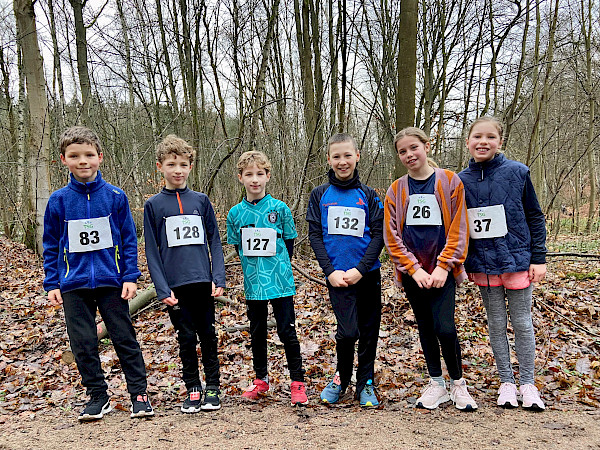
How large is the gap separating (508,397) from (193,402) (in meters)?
2.29

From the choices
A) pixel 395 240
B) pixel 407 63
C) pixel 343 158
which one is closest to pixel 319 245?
pixel 395 240

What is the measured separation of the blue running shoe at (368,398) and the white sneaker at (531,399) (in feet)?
3.39

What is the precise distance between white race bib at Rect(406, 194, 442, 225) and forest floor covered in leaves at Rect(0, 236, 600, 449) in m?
1.37

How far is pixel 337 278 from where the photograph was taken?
310 cm

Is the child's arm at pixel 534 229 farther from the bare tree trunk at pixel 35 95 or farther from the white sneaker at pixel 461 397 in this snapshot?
the bare tree trunk at pixel 35 95

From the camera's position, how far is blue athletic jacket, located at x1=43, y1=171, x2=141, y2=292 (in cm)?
302

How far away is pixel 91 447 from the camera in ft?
8.66

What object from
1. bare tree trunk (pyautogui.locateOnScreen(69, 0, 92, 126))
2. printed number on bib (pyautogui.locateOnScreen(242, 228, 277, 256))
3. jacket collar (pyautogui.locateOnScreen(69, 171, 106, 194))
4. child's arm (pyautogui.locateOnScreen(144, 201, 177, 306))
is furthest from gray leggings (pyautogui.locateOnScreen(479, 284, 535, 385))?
bare tree trunk (pyautogui.locateOnScreen(69, 0, 92, 126))

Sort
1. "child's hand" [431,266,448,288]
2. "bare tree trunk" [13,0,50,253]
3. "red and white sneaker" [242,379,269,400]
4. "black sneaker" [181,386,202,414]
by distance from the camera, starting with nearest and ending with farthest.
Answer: "child's hand" [431,266,448,288]
"black sneaker" [181,386,202,414]
"red and white sneaker" [242,379,269,400]
"bare tree trunk" [13,0,50,253]

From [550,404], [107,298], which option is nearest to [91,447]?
[107,298]

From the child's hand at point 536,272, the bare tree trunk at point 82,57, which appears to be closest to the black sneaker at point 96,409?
the child's hand at point 536,272

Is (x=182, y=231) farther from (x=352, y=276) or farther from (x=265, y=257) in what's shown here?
(x=352, y=276)

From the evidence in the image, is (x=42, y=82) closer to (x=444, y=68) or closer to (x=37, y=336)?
(x=37, y=336)

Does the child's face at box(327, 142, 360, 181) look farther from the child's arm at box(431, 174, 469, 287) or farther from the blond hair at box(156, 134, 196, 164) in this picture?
the blond hair at box(156, 134, 196, 164)
